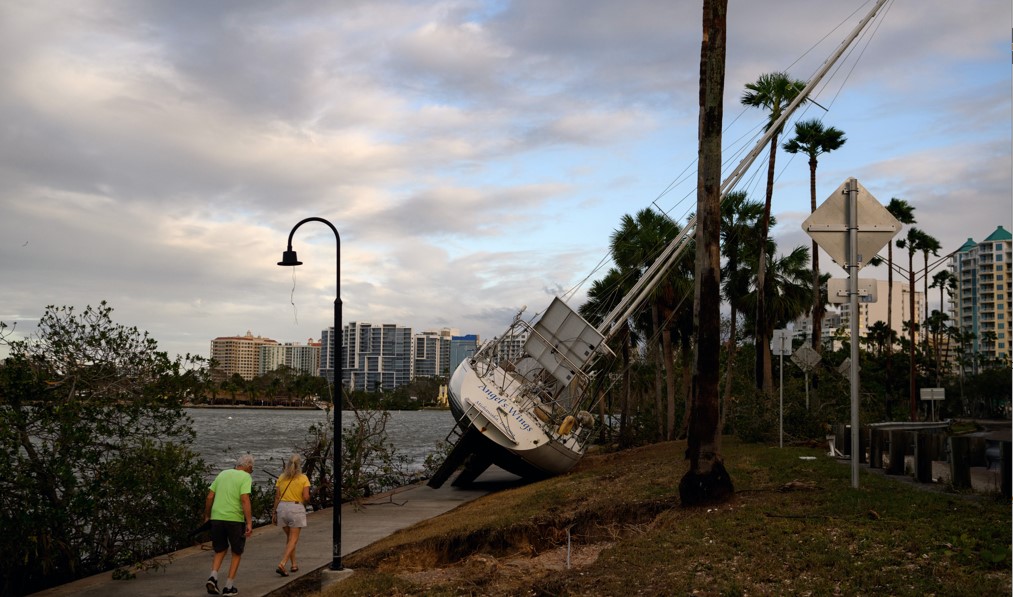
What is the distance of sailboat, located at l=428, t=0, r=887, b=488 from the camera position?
25.0 meters

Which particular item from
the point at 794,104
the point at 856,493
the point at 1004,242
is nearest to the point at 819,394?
the point at 794,104

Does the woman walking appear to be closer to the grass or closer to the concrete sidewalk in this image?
the concrete sidewalk

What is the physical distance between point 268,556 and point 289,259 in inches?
188

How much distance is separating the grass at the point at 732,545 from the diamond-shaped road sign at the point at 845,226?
3159mm

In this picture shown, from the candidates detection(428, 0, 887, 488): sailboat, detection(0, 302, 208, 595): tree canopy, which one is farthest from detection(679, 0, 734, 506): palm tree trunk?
detection(428, 0, 887, 488): sailboat

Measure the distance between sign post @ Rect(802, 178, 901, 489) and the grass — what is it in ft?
5.32

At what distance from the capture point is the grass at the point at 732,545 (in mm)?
7703

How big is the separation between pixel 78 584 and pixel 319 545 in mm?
3834

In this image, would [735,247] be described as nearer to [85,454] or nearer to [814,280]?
[814,280]

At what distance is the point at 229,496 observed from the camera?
1103 centimetres

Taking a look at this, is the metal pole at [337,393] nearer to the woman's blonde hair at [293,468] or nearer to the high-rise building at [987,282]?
the woman's blonde hair at [293,468]

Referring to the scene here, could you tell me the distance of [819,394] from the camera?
29109 millimetres

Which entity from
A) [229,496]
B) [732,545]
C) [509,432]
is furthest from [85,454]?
[509,432]

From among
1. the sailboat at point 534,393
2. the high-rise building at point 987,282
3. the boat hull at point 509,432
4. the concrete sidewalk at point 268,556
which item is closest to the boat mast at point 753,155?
the sailboat at point 534,393
